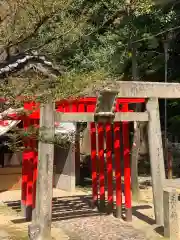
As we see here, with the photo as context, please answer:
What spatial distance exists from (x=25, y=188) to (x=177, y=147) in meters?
10.6

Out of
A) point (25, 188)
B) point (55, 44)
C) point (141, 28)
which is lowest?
point (25, 188)

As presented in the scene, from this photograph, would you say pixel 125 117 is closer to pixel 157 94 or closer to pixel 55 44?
pixel 157 94

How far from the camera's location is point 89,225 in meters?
8.79

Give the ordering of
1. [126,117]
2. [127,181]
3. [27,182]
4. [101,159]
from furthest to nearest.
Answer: [101,159]
[27,182]
[127,181]
[126,117]

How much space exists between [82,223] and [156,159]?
80.1 inches

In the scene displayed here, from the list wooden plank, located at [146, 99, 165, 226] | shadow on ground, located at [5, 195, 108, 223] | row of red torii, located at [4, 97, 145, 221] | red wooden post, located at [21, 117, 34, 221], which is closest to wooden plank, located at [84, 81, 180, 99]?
wooden plank, located at [146, 99, 165, 226]

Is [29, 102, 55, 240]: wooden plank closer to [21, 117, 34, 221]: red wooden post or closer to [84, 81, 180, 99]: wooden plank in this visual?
Result: [84, 81, 180, 99]: wooden plank

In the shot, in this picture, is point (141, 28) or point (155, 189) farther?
point (141, 28)

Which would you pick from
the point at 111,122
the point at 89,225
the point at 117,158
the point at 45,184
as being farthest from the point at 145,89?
the point at 89,225

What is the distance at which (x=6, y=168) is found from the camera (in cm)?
1351

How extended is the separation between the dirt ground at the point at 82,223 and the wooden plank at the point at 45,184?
471mm

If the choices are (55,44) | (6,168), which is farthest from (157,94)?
(6,168)

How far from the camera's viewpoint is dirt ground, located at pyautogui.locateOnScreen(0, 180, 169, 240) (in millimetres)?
8102

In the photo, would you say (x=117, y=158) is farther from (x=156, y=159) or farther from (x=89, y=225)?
(x=89, y=225)
